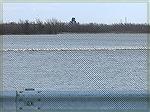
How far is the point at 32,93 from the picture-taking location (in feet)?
20.1

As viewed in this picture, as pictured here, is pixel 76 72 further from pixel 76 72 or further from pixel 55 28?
pixel 55 28

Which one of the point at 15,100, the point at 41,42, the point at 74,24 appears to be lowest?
the point at 41,42

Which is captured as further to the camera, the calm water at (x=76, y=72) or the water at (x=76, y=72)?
the calm water at (x=76, y=72)

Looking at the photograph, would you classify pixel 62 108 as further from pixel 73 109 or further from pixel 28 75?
pixel 28 75

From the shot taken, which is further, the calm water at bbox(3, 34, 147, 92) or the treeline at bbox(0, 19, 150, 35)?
the calm water at bbox(3, 34, 147, 92)

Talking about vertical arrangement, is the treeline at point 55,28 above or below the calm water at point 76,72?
above

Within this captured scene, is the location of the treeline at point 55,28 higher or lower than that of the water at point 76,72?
higher

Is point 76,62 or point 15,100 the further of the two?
point 76,62

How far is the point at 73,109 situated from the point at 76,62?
6.88 metres

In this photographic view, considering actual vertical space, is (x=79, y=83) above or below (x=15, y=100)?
below

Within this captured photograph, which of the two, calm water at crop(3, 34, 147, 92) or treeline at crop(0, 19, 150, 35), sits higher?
treeline at crop(0, 19, 150, 35)

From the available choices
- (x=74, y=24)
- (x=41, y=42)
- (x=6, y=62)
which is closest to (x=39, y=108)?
(x=74, y=24)

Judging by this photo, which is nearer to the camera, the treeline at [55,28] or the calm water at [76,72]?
the treeline at [55,28]

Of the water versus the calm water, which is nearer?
the water
